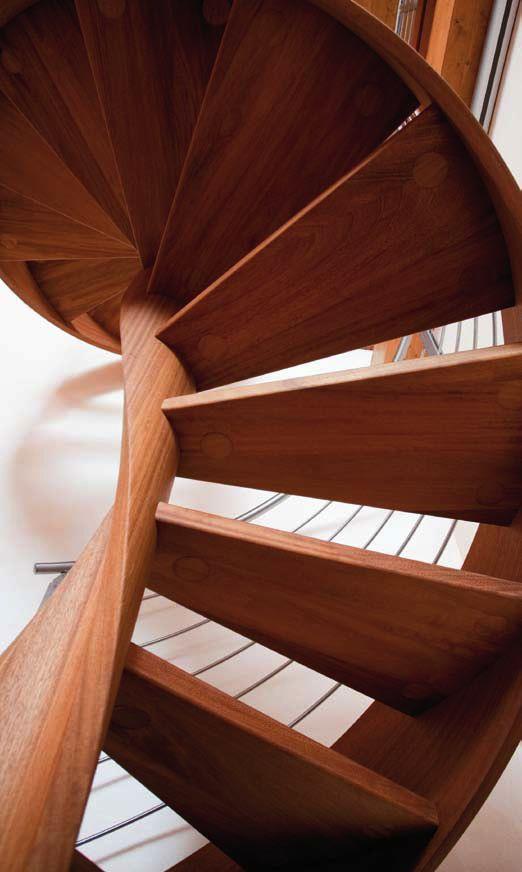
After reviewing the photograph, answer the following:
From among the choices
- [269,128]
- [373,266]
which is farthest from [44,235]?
[373,266]

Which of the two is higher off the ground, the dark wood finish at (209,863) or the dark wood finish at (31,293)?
the dark wood finish at (31,293)

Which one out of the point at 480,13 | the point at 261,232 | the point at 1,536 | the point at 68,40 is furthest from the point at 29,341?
the point at 480,13

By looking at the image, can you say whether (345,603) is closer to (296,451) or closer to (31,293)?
(296,451)

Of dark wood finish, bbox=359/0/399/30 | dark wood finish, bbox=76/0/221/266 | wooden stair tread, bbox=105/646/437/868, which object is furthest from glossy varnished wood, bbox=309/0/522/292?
dark wood finish, bbox=359/0/399/30

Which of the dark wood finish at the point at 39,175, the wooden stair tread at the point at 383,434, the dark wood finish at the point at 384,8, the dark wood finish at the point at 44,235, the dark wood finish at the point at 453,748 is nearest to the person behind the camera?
the dark wood finish at the point at 453,748

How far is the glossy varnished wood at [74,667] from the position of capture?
637 mm

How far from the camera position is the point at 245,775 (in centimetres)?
97

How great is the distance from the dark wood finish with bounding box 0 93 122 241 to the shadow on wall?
1.19m

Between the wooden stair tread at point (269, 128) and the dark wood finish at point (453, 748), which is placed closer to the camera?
the dark wood finish at point (453, 748)

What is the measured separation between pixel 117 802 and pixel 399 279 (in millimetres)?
1583

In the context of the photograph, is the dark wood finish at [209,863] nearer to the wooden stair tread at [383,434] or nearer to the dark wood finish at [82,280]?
the wooden stair tread at [383,434]

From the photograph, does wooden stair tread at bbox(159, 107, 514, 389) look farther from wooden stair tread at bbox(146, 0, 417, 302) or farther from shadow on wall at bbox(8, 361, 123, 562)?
shadow on wall at bbox(8, 361, 123, 562)

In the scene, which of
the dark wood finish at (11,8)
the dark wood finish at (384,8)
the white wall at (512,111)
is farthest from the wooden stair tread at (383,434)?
the dark wood finish at (384,8)

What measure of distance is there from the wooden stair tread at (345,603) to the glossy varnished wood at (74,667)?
3.3 inches
